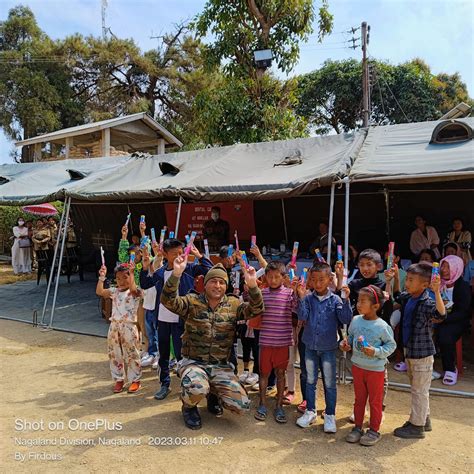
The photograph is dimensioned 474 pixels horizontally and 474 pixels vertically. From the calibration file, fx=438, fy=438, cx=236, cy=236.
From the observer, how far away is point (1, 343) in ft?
20.5

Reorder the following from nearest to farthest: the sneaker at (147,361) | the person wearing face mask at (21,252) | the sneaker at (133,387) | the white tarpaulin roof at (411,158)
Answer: the sneaker at (133,387) → the white tarpaulin roof at (411,158) → the sneaker at (147,361) → the person wearing face mask at (21,252)

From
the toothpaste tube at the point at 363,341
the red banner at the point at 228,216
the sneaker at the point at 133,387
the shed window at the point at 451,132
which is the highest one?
the shed window at the point at 451,132

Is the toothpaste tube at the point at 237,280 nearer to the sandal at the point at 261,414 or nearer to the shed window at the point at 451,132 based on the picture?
Answer: the sandal at the point at 261,414

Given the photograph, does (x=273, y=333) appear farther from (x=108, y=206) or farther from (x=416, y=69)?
(x=416, y=69)

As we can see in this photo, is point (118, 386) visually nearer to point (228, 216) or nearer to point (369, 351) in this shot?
point (369, 351)

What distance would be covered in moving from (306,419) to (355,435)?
430 millimetres

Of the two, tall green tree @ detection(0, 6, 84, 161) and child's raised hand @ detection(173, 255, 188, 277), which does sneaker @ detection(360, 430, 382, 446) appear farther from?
tall green tree @ detection(0, 6, 84, 161)

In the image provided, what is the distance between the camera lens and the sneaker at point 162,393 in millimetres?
4309

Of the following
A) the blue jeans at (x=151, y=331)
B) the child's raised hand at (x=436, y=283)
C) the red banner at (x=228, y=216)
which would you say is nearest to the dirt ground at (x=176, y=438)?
the blue jeans at (x=151, y=331)

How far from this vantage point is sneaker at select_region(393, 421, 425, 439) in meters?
3.50

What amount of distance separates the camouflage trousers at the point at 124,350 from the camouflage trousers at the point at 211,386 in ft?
3.09

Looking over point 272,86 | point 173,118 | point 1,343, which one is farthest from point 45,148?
point 1,343

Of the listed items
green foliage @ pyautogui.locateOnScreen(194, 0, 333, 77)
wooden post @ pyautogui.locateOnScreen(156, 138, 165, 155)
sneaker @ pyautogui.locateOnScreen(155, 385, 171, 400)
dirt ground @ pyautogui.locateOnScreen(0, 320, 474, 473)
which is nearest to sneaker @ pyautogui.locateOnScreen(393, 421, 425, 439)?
dirt ground @ pyautogui.locateOnScreen(0, 320, 474, 473)

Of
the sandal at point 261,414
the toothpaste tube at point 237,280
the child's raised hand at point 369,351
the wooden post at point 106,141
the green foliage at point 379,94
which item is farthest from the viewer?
the green foliage at point 379,94
